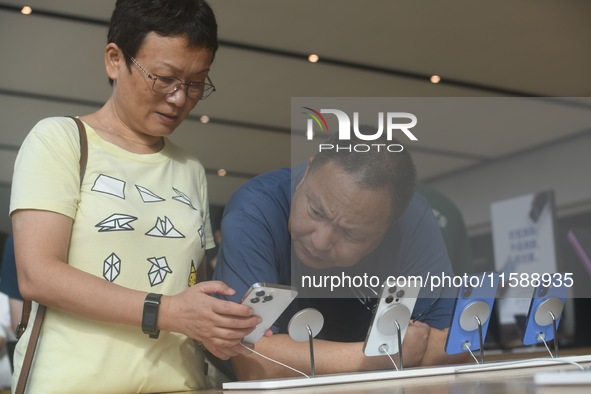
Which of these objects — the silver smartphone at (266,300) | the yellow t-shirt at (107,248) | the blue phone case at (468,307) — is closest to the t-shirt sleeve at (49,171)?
the yellow t-shirt at (107,248)

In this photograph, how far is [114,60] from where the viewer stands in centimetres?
124

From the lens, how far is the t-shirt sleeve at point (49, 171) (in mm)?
1083

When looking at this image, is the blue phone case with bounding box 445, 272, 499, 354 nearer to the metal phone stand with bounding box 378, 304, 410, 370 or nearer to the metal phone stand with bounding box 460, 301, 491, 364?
the metal phone stand with bounding box 460, 301, 491, 364

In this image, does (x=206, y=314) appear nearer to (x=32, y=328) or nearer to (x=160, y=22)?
(x=32, y=328)

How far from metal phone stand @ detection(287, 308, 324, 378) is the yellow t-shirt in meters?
0.19

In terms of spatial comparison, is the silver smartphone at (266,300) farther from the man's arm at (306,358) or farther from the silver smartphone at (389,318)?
the silver smartphone at (389,318)

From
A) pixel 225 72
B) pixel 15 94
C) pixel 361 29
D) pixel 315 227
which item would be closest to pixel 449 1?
pixel 361 29

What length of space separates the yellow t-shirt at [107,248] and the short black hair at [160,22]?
148mm

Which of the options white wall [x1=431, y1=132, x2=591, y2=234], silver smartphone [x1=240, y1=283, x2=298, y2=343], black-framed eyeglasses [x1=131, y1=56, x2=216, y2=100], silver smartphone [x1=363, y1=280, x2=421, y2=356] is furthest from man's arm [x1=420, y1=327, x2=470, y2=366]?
white wall [x1=431, y1=132, x2=591, y2=234]

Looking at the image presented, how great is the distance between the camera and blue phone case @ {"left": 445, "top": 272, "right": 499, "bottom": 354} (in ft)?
4.88

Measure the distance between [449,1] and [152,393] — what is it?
3.19 metres

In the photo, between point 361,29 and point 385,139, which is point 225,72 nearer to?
point 361,29

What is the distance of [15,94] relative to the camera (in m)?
3.96

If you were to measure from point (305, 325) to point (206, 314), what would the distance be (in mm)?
333
